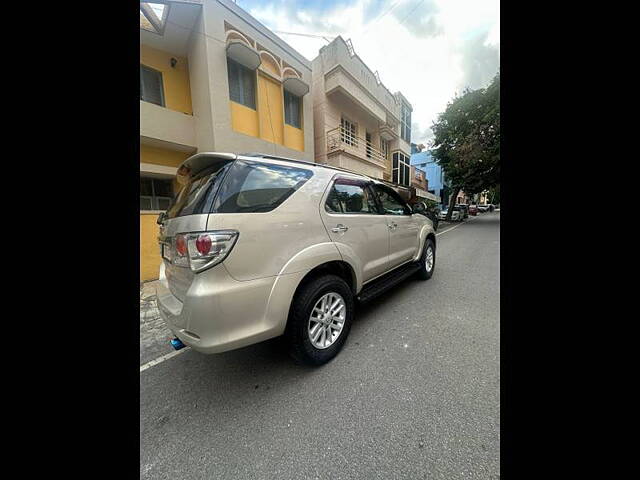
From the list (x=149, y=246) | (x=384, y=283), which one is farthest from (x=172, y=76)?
(x=384, y=283)

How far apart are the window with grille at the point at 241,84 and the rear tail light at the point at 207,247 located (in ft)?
22.7

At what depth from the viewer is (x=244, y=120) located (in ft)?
23.4

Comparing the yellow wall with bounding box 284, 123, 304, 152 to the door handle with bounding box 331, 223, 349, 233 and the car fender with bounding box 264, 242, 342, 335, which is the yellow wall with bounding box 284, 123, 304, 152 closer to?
the door handle with bounding box 331, 223, 349, 233

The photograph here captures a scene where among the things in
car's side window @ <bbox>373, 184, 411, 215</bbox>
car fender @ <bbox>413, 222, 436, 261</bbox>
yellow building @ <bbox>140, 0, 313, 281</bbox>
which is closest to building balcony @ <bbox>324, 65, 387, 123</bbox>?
yellow building @ <bbox>140, 0, 313, 281</bbox>

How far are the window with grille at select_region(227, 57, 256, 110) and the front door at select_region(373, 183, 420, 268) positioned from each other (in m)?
6.06

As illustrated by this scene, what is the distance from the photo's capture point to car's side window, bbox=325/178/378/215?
234 cm

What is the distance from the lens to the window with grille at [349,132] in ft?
36.4

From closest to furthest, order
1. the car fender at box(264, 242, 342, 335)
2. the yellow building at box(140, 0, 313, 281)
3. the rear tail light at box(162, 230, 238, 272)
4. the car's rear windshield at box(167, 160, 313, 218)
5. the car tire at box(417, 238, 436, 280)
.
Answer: the rear tail light at box(162, 230, 238, 272) < the car's rear windshield at box(167, 160, 313, 218) < the car fender at box(264, 242, 342, 335) < the car tire at box(417, 238, 436, 280) < the yellow building at box(140, 0, 313, 281)

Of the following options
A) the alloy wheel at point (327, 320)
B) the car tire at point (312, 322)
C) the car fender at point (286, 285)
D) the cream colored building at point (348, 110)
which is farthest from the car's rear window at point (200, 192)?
Answer: the cream colored building at point (348, 110)

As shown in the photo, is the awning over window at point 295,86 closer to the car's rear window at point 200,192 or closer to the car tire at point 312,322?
the car's rear window at point 200,192
